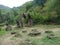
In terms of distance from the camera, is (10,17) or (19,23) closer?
(19,23)

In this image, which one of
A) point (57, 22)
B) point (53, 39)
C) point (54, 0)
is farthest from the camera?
point (57, 22)

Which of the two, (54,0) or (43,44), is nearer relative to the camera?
(43,44)

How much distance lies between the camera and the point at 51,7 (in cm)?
2325

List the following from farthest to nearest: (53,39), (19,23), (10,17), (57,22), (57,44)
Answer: (10,17), (57,22), (19,23), (53,39), (57,44)

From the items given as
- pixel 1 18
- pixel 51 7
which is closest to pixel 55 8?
pixel 51 7

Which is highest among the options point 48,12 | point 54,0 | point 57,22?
point 54,0

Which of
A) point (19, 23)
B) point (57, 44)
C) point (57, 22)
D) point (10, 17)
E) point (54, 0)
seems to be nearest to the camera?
point (57, 44)

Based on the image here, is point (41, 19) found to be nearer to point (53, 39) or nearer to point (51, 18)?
point (51, 18)

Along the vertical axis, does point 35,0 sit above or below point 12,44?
above

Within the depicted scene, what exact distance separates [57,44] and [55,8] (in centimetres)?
1346

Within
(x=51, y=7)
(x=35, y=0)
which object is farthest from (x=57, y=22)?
(x=35, y=0)

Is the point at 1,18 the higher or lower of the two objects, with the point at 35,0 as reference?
lower

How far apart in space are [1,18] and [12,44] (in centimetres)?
2769

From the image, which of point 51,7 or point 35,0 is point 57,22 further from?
point 35,0
